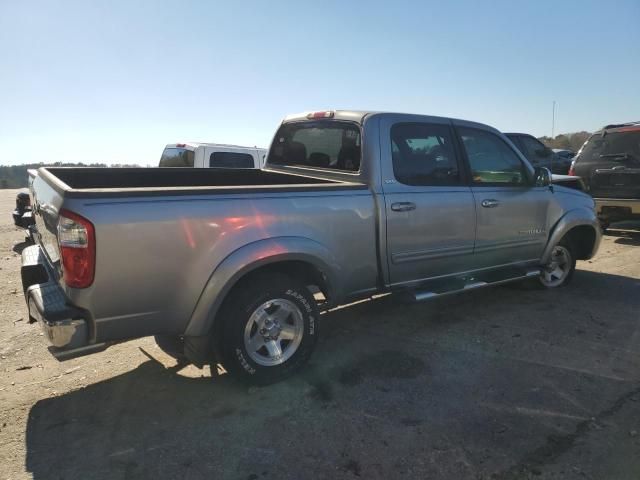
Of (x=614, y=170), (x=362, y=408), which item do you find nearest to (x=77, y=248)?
(x=362, y=408)

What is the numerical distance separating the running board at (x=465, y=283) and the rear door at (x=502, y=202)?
0.38ft

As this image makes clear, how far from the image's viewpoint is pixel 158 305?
2.77 metres

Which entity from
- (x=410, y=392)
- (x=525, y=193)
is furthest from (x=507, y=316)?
(x=410, y=392)

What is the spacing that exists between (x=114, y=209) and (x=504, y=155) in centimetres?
386

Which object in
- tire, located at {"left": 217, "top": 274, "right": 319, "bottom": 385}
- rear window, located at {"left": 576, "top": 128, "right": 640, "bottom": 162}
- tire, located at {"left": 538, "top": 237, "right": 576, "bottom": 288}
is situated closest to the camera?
tire, located at {"left": 217, "top": 274, "right": 319, "bottom": 385}

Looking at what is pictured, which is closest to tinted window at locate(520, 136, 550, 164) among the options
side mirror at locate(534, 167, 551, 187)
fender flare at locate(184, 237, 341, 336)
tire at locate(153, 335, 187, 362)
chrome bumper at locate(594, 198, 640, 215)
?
chrome bumper at locate(594, 198, 640, 215)

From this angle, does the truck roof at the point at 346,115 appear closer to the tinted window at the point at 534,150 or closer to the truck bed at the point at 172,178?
the truck bed at the point at 172,178

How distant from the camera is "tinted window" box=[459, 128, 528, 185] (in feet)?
14.9

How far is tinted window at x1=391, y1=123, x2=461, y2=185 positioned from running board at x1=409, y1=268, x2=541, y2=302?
3.02 feet

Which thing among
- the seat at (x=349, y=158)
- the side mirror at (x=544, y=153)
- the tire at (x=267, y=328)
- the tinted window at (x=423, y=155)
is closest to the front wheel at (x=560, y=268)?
the tinted window at (x=423, y=155)

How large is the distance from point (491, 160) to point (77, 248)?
383 cm

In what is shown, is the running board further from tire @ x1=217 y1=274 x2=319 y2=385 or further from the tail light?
the tail light

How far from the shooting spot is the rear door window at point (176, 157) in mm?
8992

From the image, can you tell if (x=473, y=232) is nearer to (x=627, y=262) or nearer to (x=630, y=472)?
(x=630, y=472)
